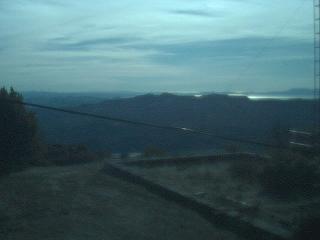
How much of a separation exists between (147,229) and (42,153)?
31.9 ft

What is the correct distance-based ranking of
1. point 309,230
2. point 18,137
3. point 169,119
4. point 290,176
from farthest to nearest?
point 169,119, point 18,137, point 290,176, point 309,230

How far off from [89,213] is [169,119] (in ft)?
111

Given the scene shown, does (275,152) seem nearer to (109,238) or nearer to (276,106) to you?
(109,238)

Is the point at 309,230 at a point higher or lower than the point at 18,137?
lower

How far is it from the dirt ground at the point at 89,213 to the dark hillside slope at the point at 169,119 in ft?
71.4

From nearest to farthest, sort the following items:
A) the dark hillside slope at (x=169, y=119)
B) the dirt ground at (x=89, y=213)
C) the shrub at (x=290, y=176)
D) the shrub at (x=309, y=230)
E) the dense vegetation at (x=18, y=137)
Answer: the shrub at (x=309, y=230) → the dirt ground at (x=89, y=213) → the shrub at (x=290, y=176) → the dense vegetation at (x=18, y=137) → the dark hillside slope at (x=169, y=119)

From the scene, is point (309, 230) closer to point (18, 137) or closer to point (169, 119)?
point (18, 137)

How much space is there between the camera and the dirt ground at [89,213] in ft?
28.3

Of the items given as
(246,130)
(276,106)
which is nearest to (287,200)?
(246,130)

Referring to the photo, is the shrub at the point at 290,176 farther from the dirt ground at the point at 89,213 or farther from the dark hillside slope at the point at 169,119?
the dark hillside slope at the point at 169,119

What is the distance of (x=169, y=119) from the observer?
43.7 m

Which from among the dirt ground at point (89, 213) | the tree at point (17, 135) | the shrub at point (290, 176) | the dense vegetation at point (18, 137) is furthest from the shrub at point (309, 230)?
the tree at point (17, 135)

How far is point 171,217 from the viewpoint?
385 inches

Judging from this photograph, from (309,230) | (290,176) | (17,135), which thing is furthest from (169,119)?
(309,230)
